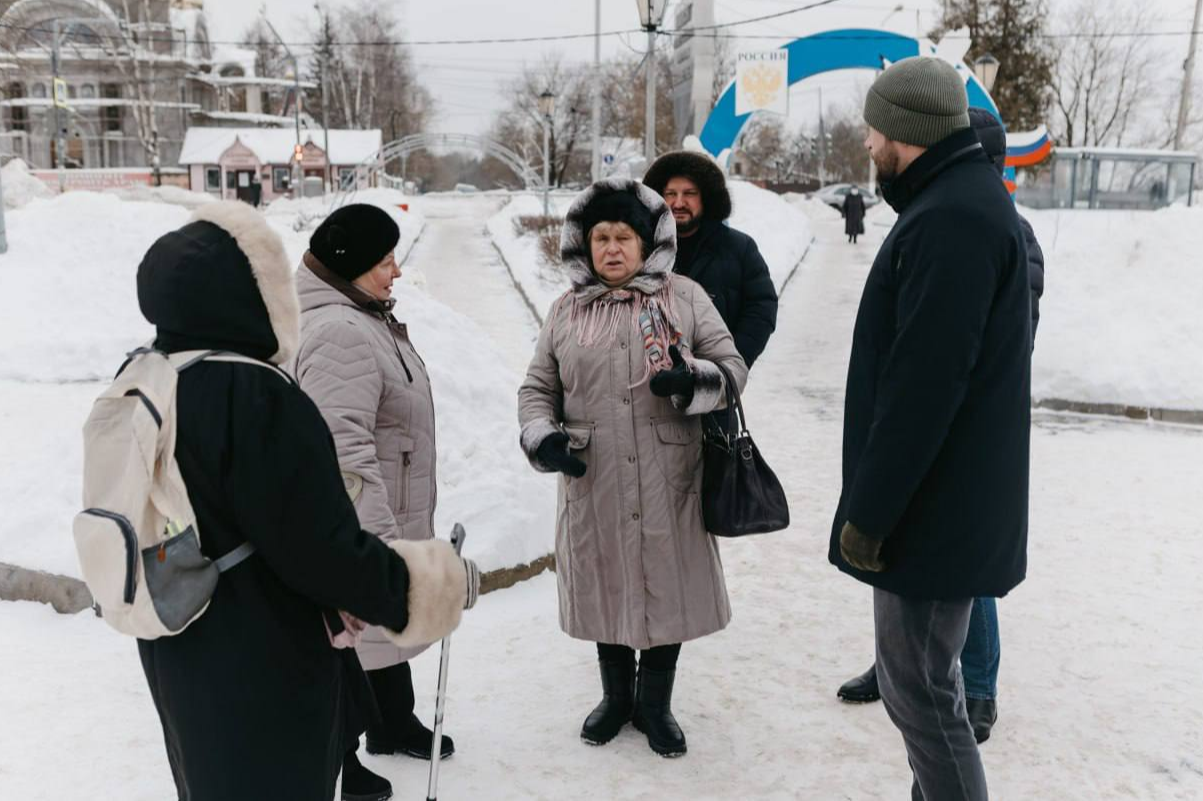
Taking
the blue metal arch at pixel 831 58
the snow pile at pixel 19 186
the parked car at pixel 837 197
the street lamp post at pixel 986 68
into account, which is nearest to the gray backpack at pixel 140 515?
the blue metal arch at pixel 831 58

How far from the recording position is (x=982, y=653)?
365 centimetres

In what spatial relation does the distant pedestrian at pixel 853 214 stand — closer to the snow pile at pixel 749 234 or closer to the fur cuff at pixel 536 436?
the snow pile at pixel 749 234

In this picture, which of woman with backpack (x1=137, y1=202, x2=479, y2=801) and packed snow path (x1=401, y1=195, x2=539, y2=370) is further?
packed snow path (x1=401, y1=195, x2=539, y2=370)

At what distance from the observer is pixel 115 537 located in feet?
5.93

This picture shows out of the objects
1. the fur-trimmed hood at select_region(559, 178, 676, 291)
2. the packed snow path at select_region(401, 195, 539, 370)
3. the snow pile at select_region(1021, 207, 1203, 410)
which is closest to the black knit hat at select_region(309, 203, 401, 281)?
A: the fur-trimmed hood at select_region(559, 178, 676, 291)

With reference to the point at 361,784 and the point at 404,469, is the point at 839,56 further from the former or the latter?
the point at 361,784

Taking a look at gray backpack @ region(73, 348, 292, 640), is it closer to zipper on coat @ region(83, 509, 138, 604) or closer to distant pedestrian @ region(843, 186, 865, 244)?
zipper on coat @ region(83, 509, 138, 604)

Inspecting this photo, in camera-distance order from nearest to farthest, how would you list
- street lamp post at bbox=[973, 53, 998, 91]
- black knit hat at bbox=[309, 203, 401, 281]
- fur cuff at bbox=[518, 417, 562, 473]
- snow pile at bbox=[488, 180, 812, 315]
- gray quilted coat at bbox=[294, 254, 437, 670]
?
gray quilted coat at bbox=[294, 254, 437, 670], black knit hat at bbox=[309, 203, 401, 281], fur cuff at bbox=[518, 417, 562, 473], snow pile at bbox=[488, 180, 812, 315], street lamp post at bbox=[973, 53, 998, 91]

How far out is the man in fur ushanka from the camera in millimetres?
4355

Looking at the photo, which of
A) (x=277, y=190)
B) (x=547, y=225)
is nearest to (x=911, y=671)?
(x=547, y=225)

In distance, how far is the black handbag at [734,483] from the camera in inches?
134

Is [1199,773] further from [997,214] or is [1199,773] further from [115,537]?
[115,537]

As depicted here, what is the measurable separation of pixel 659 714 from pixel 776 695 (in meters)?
0.65

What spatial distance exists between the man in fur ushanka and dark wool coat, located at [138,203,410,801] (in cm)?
260
